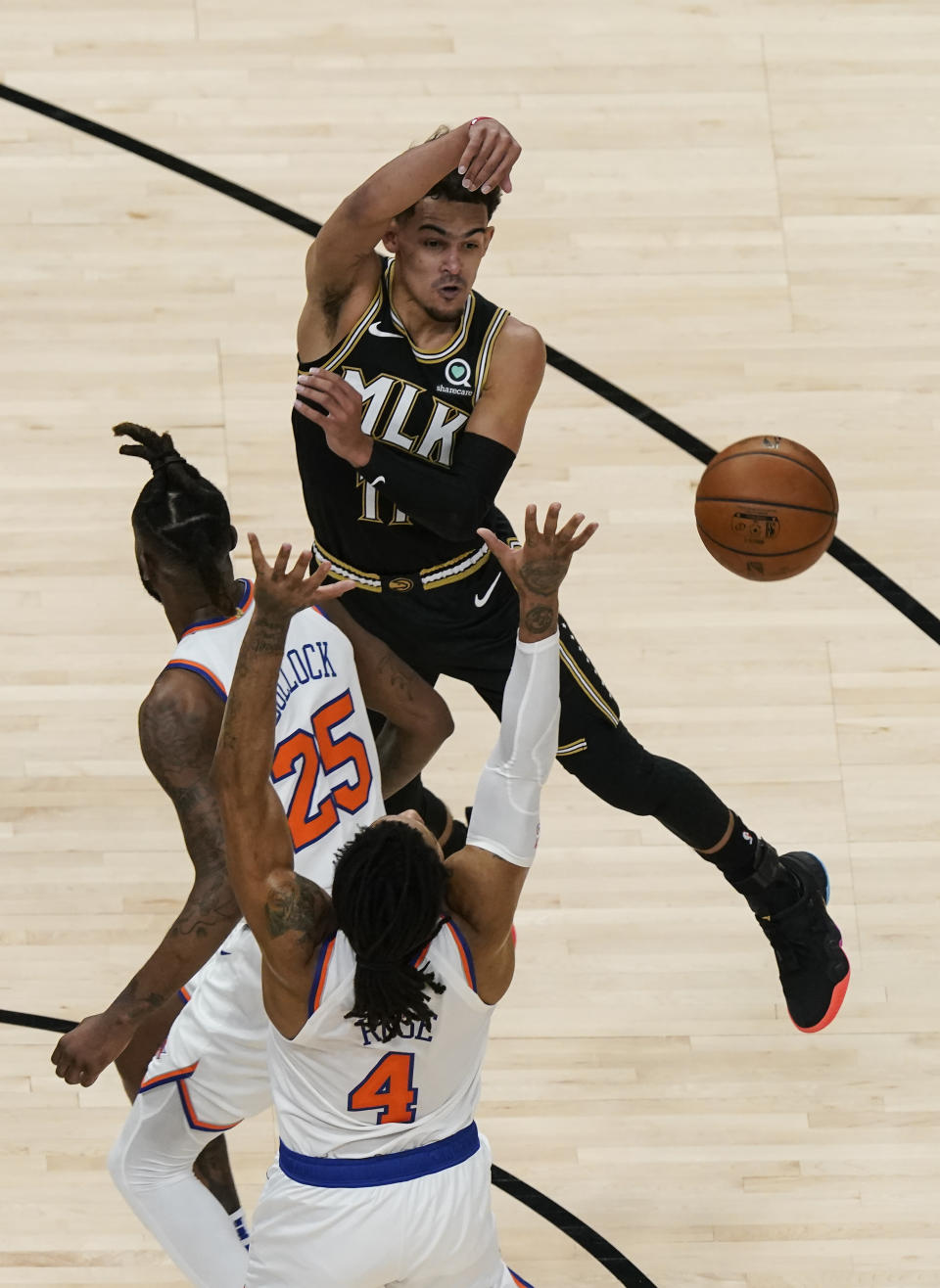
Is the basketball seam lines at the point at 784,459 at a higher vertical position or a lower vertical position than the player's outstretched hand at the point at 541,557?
lower

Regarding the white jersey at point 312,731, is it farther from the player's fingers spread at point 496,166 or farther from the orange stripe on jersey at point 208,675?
the player's fingers spread at point 496,166

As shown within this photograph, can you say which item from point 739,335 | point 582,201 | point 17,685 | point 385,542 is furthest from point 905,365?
point 17,685

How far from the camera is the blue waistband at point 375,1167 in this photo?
4012mm

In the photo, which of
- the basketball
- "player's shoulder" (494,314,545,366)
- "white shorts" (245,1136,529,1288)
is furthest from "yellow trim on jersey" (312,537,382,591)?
"white shorts" (245,1136,529,1288)

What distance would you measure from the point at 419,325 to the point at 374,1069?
6.18 feet

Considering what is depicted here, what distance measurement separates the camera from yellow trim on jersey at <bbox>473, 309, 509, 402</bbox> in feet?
15.8

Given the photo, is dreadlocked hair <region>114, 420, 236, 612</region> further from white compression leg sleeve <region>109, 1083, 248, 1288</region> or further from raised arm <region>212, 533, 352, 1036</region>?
white compression leg sleeve <region>109, 1083, 248, 1288</region>

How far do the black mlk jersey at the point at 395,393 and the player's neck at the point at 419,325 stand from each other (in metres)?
0.02

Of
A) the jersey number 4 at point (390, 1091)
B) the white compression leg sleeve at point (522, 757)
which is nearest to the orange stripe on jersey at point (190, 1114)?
the jersey number 4 at point (390, 1091)

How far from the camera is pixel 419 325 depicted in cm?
482

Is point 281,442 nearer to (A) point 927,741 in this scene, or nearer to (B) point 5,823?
(B) point 5,823

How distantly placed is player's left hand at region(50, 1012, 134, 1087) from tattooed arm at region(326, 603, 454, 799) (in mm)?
1066

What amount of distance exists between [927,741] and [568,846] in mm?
1186

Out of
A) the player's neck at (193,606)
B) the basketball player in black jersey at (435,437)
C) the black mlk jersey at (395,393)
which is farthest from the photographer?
the black mlk jersey at (395,393)
